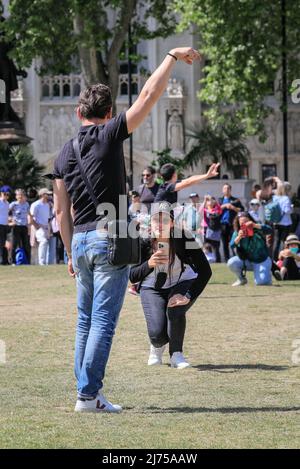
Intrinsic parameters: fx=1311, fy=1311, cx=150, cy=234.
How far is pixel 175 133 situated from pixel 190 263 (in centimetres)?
3809

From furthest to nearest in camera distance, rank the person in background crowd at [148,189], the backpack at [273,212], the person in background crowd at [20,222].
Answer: the person in background crowd at [20,222], the backpack at [273,212], the person in background crowd at [148,189]

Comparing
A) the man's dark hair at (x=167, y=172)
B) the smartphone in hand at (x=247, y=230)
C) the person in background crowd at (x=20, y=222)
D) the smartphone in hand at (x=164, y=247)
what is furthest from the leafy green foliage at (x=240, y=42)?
the smartphone in hand at (x=164, y=247)

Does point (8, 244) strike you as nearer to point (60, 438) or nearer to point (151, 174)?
point (151, 174)

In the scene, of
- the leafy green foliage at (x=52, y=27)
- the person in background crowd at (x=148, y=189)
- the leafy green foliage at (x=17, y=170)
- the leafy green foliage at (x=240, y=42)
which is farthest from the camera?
the leafy green foliage at (x=240, y=42)

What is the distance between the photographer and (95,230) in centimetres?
831

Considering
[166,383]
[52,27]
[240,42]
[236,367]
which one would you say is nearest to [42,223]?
[52,27]

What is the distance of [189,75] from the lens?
162ft

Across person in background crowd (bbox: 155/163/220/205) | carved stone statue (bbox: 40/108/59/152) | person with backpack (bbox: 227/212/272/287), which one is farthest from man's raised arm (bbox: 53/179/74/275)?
carved stone statue (bbox: 40/108/59/152)

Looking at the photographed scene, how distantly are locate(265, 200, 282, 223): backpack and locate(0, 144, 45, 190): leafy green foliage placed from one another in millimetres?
11822

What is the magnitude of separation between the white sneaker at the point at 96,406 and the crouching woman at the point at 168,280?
8.30ft

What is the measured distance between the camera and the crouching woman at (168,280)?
10961 millimetres

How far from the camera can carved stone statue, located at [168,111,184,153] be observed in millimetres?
49125

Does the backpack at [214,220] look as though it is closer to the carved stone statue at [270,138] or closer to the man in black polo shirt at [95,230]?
the man in black polo shirt at [95,230]

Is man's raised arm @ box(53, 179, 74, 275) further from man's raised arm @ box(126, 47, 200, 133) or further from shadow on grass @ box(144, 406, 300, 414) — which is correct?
shadow on grass @ box(144, 406, 300, 414)
